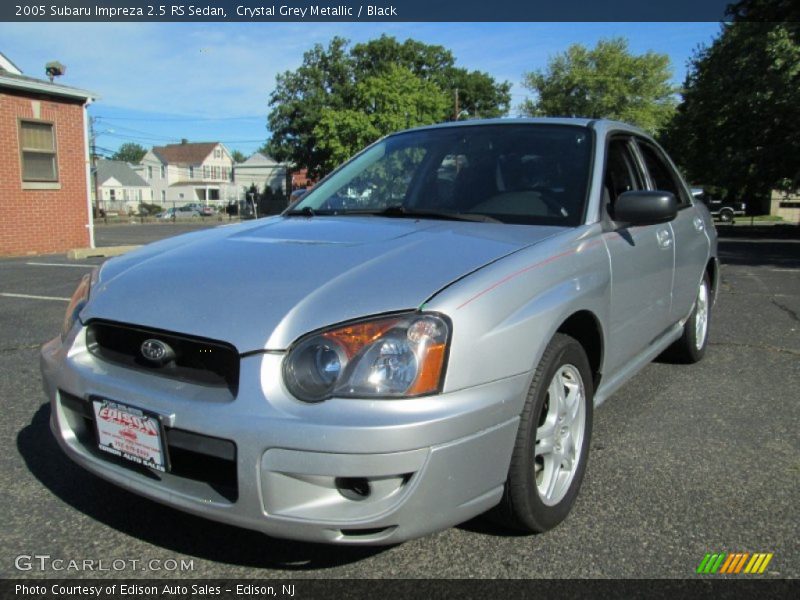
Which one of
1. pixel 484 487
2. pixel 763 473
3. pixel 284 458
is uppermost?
pixel 284 458

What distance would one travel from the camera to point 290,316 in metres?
1.96

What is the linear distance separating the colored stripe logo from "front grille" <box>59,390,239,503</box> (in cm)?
157

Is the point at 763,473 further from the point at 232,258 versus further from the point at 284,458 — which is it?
the point at 232,258

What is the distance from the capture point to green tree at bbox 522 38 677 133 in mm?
52312

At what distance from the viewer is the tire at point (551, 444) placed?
2.14m

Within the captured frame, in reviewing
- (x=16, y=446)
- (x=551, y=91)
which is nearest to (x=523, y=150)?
(x=16, y=446)

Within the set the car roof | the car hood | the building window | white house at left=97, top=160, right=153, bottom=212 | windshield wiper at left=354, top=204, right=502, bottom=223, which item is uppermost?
white house at left=97, top=160, right=153, bottom=212

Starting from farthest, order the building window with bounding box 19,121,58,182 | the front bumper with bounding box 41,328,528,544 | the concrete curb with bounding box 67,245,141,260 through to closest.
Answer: the building window with bounding box 19,121,58,182, the concrete curb with bounding box 67,245,141,260, the front bumper with bounding box 41,328,528,544

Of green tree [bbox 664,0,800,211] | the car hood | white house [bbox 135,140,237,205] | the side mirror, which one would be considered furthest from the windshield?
white house [bbox 135,140,237,205]

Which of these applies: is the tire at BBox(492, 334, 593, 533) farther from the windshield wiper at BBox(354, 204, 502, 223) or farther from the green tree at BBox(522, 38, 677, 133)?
the green tree at BBox(522, 38, 677, 133)

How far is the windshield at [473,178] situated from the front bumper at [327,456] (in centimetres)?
126

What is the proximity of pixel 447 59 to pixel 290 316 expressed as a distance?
5820 cm

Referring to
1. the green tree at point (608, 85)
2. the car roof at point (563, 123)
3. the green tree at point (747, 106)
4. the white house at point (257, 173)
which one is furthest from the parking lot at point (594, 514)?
the white house at point (257, 173)

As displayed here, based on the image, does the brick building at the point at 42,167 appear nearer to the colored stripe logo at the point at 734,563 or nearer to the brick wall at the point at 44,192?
the brick wall at the point at 44,192
